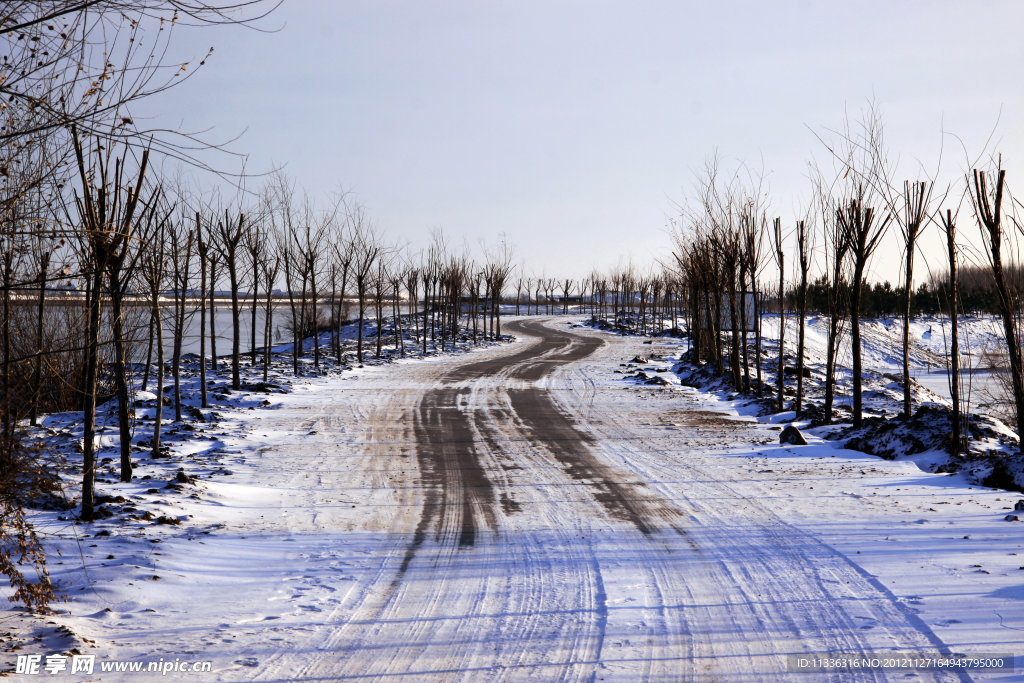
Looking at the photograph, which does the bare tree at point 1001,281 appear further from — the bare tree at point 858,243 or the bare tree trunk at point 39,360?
the bare tree trunk at point 39,360

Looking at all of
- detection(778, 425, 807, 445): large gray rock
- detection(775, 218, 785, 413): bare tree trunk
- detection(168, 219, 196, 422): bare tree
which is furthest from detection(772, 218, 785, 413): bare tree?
detection(168, 219, 196, 422): bare tree

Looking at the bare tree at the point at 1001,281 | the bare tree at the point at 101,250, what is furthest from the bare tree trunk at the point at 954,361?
the bare tree at the point at 101,250

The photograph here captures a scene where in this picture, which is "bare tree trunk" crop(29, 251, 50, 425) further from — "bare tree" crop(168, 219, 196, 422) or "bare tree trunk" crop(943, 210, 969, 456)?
"bare tree trunk" crop(943, 210, 969, 456)

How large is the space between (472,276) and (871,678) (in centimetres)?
4107

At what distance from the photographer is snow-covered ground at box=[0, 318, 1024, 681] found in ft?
13.4

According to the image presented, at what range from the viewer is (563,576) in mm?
5309

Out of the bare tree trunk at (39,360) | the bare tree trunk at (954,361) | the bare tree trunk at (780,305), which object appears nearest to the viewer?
the bare tree trunk at (39,360)

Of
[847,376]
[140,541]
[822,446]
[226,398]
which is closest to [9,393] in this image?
[140,541]

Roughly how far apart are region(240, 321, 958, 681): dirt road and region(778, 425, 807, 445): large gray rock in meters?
1.03

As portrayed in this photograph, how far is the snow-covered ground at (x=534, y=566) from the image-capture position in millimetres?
4074

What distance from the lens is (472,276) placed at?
4419 cm

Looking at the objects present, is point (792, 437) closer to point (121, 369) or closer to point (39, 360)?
point (121, 369)

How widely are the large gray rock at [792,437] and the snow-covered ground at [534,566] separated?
50cm

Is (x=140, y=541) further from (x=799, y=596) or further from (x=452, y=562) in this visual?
(x=799, y=596)
